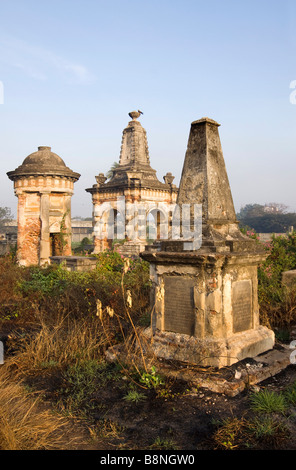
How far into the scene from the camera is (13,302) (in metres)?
8.88

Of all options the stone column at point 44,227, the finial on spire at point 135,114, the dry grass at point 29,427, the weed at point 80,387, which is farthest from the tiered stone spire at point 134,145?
the dry grass at point 29,427

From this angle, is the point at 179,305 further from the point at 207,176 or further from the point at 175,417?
the point at 207,176

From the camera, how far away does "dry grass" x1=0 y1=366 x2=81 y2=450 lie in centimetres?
296

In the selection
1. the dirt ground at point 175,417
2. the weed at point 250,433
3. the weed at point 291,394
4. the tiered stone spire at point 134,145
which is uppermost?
the tiered stone spire at point 134,145

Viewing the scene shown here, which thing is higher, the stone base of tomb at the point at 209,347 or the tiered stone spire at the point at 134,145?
the tiered stone spire at the point at 134,145

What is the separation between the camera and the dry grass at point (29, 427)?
2.96 meters

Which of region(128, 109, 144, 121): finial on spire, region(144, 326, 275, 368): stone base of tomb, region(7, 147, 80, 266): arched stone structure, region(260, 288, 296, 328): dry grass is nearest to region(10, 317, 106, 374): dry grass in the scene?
region(144, 326, 275, 368): stone base of tomb

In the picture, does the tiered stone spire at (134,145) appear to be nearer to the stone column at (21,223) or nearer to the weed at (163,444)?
the stone column at (21,223)

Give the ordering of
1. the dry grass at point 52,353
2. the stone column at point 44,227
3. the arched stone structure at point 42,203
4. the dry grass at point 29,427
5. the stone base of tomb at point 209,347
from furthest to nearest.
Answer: the stone column at point 44,227
the arched stone structure at point 42,203
the dry grass at point 52,353
the stone base of tomb at point 209,347
the dry grass at point 29,427

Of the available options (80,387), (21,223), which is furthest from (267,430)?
(21,223)

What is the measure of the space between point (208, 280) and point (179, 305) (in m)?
0.60
